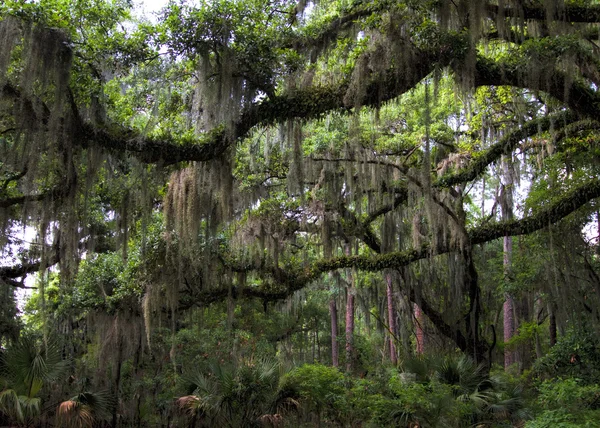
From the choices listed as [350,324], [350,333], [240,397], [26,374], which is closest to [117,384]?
[26,374]

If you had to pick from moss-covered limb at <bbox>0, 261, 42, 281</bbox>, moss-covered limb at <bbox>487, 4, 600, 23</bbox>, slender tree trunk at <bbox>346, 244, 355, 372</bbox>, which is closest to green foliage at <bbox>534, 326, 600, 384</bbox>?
slender tree trunk at <bbox>346, 244, 355, 372</bbox>

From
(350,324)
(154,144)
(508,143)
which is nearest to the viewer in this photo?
(154,144)

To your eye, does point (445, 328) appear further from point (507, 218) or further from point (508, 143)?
point (508, 143)

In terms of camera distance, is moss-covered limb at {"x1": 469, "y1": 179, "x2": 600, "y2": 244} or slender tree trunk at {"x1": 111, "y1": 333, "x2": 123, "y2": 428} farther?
slender tree trunk at {"x1": 111, "y1": 333, "x2": 123, "y2": 428}

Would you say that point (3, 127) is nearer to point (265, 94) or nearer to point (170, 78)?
point (170, 78)

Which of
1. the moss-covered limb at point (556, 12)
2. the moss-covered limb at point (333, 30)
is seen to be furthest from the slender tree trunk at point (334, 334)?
the moss-covered limb at point (556, 12)

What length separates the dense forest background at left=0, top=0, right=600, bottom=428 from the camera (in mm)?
5910

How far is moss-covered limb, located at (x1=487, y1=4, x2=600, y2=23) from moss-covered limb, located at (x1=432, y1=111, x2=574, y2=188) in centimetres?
137

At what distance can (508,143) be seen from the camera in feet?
25.1

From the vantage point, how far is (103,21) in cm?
682

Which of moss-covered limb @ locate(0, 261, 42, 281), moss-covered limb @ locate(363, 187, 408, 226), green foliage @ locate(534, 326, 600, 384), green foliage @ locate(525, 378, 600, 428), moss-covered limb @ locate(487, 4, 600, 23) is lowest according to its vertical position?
green foliage @ locate(525, 378, 600, 428)

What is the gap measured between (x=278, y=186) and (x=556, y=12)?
21.5ft

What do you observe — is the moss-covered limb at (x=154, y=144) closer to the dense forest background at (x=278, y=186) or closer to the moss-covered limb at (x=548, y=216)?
the dense forest background at (x=278, y=186)

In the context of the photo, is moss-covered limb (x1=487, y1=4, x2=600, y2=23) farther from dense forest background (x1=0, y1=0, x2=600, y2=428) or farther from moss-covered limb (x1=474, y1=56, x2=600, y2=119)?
moss-covered limb (x1=474, y1=56, x2=600, y2=119)
